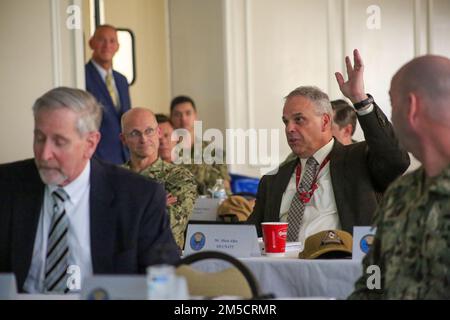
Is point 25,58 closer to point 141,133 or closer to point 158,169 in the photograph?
point 141,133

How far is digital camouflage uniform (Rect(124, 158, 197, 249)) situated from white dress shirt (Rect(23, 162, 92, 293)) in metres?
2.44

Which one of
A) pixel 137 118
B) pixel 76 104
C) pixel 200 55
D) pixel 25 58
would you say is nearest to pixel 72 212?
pixel 76 104

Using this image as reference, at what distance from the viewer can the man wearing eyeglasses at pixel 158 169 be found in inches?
241

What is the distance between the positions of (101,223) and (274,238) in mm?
1202

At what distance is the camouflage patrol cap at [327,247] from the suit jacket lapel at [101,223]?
1.06 m

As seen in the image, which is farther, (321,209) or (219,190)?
(219,190)

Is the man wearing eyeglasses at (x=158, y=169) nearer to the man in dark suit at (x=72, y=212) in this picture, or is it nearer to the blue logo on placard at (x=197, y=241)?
the blue logo on placard at (x=197, y=241)

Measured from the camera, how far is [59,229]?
3.54 metres

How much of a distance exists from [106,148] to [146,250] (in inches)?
263

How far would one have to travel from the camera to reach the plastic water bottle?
8335 mm

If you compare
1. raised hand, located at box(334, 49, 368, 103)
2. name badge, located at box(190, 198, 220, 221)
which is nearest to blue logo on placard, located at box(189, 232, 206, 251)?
raised hand, located at box(334, 49, 368, 103)

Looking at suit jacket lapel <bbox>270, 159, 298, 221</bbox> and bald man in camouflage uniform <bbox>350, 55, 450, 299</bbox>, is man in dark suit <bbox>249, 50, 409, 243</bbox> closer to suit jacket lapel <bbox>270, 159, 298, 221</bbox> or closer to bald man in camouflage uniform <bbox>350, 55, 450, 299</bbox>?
suit jacket lapel <bbox>270, 159, 298, 221</bbox>

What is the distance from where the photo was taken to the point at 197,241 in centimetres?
461
